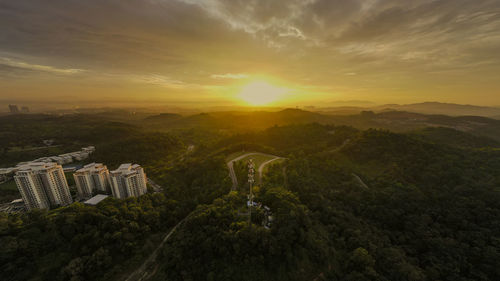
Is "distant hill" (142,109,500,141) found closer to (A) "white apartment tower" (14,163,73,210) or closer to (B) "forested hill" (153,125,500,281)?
(B) "forested hill" (153,125,500,281)

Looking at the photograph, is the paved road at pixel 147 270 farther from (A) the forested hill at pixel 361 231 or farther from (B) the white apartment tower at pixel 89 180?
(B) the white apartment tower at pixel 89 180

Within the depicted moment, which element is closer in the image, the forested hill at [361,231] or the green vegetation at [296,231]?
the green vegetation at [296,231]

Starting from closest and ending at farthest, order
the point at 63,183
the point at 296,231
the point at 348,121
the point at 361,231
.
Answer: the point at 296,231 → the point at 361,231 → the point at 63,183 → the point at 348,121

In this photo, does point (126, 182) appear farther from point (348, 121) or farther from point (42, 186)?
point (348, 121)

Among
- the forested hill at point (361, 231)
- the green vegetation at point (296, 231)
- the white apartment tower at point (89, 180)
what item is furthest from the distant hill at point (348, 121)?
the white apartment tower at point (89, 180)

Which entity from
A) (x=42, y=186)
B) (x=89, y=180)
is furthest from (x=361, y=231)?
(x=42, y=186)

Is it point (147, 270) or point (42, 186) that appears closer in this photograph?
point (147, 270)

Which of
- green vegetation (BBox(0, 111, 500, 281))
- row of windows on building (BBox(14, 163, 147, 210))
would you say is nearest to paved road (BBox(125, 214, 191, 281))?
green vegetation (BBox(0, 111, 500, 281))
